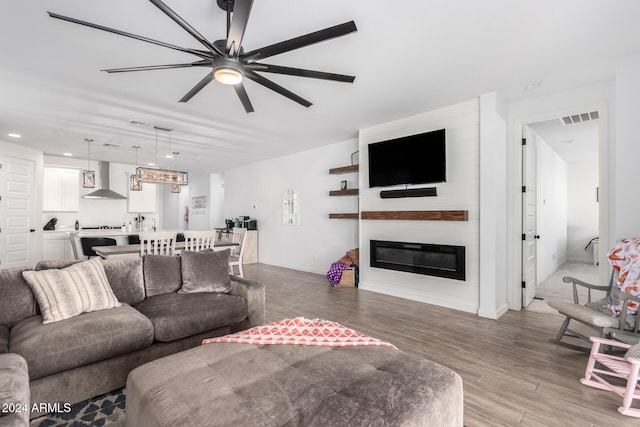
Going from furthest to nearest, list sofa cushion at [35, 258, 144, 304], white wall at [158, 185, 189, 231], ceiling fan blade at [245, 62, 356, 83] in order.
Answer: white wall at [158, 185, 189, 231], sofa cushion at [35, 258, 144, 304], ceiling fan blade at [245, 62, 356, 83]

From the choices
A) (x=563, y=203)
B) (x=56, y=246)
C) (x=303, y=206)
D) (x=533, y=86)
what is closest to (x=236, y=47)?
(x=533, y=86)

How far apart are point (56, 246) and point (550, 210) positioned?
34.3 ft

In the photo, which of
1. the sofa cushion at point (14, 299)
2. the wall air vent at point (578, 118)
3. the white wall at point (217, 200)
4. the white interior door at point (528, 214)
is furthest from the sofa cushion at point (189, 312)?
the white wall at point (217, 200)

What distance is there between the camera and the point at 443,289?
13.4ft

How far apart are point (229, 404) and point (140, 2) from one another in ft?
8.10

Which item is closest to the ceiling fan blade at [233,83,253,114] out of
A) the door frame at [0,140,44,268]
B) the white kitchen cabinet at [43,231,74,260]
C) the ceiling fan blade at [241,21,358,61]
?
the ceiling fan blade at [241,21,358,61]

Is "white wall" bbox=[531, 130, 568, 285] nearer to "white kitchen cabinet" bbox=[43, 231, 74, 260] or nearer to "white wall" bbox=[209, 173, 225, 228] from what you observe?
"white wall" bbox=[209, 173, 225, 228]

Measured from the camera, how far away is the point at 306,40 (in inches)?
70.7

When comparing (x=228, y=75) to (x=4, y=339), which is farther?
(x=228, y=75)

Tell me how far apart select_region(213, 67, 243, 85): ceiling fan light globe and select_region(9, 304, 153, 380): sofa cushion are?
72.4 inches

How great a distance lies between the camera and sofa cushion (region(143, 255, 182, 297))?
9.23ft

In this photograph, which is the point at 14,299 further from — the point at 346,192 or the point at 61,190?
the point at 61,190

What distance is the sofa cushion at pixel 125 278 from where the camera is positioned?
2.58 m

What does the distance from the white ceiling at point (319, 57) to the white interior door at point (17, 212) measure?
124 cm
